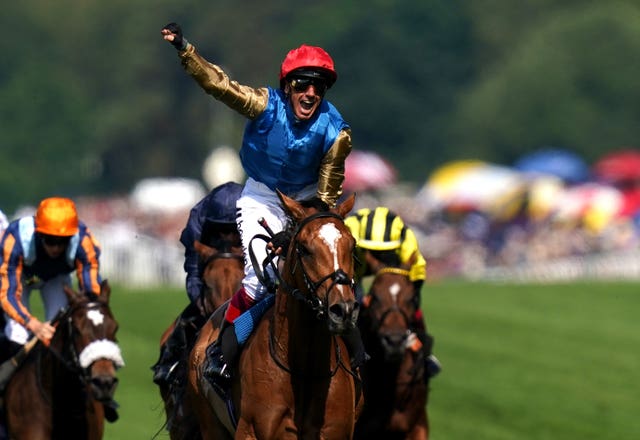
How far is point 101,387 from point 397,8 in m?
83.5

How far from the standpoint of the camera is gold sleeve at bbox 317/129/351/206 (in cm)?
909

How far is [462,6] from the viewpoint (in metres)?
97.4

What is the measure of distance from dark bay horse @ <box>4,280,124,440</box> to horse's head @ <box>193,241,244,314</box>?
0.64 metres

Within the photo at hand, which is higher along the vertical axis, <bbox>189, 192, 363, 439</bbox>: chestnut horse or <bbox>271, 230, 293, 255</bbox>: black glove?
<bbox>271, 230, 293, 255</bbox>: black glove

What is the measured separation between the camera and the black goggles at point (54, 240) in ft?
39.2

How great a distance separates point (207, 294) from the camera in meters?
11.3

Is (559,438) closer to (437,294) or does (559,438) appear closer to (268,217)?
(268,217)

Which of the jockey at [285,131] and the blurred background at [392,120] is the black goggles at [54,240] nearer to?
the jockey at [285,131]

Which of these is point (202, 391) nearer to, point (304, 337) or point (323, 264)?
point (304, 337)

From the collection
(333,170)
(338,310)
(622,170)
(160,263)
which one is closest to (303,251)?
(338,310)

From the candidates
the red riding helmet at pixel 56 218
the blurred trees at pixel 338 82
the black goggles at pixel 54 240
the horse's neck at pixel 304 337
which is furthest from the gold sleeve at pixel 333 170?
the blurred trees at pixel 338 82

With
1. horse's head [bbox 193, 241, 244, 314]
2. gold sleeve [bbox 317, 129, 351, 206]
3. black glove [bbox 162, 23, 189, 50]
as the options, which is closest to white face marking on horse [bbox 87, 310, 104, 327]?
horse's head [bbox 193, 241, 244, 314]

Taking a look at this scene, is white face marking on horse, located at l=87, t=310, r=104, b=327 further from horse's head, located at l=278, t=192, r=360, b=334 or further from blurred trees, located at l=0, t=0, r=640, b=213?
blurred trees, located at l=0, t=0, r=640, b=213

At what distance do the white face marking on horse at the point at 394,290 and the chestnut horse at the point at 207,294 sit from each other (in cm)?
104
